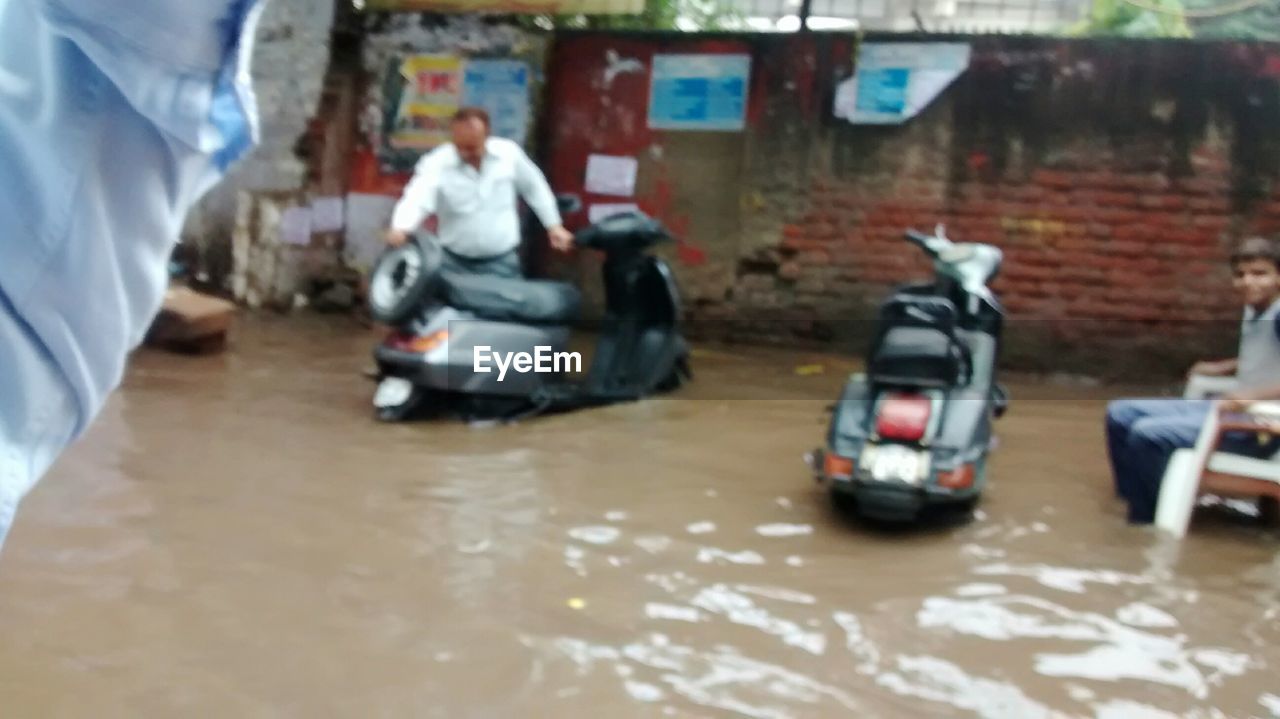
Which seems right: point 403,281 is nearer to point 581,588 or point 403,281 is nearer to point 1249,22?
point 581,588

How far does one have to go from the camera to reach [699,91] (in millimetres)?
6699

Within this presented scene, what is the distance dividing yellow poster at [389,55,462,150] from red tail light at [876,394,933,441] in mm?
4447

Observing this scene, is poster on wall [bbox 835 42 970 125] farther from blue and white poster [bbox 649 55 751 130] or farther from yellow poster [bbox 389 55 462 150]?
yellow poster [bbox 389 55 462 150]

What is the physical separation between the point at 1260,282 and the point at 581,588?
2286mm

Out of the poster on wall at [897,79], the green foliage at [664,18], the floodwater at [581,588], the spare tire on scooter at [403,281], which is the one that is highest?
the green foliage at [664,18]

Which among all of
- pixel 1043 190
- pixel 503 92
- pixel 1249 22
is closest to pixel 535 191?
pixel 503 92

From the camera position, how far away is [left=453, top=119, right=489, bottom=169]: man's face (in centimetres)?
517

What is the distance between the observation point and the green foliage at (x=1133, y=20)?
6691 mm

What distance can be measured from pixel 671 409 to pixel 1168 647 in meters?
2.68

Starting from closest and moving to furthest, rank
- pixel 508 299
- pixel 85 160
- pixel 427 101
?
pixel 85 160
pixel 508 299
pixel 427 101

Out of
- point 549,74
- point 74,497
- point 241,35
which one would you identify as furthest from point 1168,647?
point 549,74

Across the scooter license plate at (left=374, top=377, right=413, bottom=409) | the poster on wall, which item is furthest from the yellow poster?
the scooter license plate at (left=374, top=377, right=413, bottom=409)

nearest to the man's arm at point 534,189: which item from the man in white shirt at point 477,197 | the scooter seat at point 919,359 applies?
the man in white shirt at point 477,197

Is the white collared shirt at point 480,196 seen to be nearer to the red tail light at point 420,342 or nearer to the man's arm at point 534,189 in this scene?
the man's arm at point 534,189
